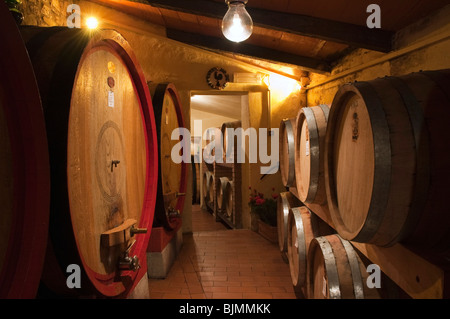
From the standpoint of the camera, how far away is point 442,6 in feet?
7.43

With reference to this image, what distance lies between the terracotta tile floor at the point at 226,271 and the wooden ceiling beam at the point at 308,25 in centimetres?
254

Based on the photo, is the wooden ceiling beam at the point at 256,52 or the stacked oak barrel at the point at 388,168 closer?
the stacked oak barrel at the point at 388,168

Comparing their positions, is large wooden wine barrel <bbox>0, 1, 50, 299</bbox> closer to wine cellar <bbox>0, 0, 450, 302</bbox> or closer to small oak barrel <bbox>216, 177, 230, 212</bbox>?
wine cellar <bbox>0, 0, 450, 302</bbox>

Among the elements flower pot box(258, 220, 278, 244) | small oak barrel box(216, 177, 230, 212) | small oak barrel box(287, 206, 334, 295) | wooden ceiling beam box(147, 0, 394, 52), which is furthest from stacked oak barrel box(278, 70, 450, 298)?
small oak barrel box(216, 177, 230, 212)

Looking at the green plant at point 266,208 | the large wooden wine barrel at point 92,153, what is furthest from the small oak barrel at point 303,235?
the green plant at point 266,208

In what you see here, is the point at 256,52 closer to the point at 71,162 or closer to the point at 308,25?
the point at 308,25

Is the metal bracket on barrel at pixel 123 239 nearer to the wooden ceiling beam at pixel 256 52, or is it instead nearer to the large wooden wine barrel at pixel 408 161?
the large wooden wine barrel at pixel 408 161

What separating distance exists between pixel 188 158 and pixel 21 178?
3351 mm

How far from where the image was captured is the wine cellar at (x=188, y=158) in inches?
38.8

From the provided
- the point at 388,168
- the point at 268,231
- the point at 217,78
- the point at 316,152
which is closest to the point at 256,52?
the point at 217,78

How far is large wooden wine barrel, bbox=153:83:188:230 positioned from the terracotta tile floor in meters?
0.64

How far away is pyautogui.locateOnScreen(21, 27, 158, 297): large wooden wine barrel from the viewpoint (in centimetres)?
125

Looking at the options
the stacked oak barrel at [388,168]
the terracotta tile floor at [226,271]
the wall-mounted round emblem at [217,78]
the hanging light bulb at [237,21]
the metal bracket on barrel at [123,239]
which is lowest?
the terracotta tile floor at [226,271]

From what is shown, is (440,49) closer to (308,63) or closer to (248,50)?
(308,63)
